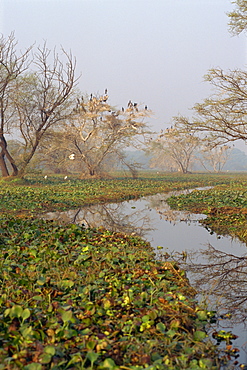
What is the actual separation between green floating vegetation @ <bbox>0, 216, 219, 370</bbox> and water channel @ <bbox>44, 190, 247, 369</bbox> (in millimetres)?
479

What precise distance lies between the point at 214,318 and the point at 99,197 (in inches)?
594

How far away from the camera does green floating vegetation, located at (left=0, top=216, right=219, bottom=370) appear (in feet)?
12.7

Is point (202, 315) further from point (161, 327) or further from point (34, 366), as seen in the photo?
point (34, 366)

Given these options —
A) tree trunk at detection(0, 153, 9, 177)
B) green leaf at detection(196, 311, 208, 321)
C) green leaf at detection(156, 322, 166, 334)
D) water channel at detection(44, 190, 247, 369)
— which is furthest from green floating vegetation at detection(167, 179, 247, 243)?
tree trunk at detection(0, 153, 9, 177)

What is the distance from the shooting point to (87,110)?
3253 centimetres

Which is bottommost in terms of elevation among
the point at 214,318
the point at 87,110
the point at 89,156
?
the point at 214,318

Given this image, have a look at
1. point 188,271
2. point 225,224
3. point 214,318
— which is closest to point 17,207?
point 225,224

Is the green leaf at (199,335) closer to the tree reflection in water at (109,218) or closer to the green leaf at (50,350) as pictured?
the green leaf at (50,350)

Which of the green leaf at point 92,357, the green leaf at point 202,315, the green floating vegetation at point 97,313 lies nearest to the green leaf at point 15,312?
the green floating vegetation at point 97,313

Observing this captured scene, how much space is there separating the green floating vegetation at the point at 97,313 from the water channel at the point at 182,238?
479mm

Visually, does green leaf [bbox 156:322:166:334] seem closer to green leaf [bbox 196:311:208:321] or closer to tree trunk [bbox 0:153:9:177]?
green leaf [bbox 196:311:208:321]

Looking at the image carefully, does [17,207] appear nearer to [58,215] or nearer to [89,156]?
[58,215]

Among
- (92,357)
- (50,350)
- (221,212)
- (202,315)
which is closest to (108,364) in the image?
(92,357)

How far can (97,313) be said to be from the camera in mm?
4930
